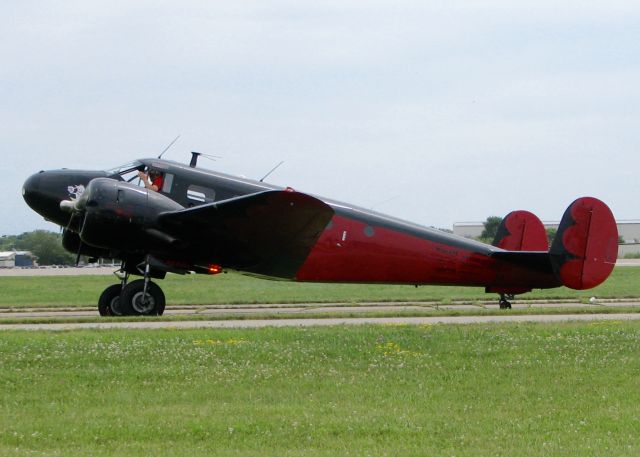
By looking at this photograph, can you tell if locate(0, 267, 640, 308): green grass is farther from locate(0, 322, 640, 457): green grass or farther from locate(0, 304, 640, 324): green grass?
locate(0, 322, 640, 457): green grass

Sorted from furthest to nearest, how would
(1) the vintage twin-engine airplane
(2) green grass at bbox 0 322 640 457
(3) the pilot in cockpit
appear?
1. (3) the pilot in cockpit
2. (1) the vintage twin-engine airplane
3. (2) green grass at bbox 0 322 640 457

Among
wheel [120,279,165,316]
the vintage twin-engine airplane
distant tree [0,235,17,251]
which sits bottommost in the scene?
distant tree [0,235,17,251]

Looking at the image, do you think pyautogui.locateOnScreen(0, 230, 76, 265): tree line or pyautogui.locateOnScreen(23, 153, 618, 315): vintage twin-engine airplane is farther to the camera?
pyautogui.locateOnScreen(0, 230, 76, 265): tree line

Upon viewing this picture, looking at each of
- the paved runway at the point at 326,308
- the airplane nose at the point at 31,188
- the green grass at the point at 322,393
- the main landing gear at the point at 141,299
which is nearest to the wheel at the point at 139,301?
the main landing gear at the point at 141,299

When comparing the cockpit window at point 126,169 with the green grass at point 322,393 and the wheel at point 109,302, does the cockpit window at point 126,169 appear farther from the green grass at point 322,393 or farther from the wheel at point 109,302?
the green grass at point 322,393

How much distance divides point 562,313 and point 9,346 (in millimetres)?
11010

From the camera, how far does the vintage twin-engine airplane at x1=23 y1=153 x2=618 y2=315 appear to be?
18047mm

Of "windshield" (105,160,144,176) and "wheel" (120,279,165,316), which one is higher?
"windshield" (105,160,144,176)

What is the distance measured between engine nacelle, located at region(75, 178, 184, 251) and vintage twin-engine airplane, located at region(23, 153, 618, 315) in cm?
2

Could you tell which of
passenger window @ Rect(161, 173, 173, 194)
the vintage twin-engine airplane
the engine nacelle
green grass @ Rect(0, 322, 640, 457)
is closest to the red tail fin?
the vintage twin-engine airplane

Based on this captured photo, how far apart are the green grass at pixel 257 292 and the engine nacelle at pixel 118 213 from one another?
8.06 m

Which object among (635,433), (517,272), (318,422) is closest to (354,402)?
(318,422)

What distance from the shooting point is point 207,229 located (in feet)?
61.2

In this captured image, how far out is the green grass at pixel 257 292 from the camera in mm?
27870
